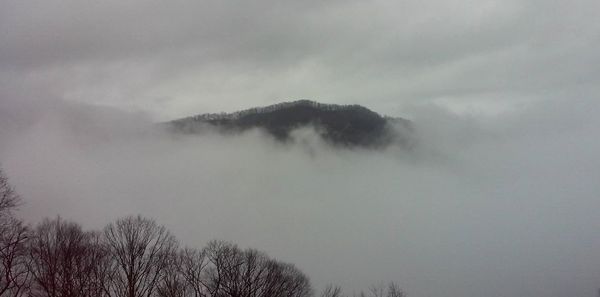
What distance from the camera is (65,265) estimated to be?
152ft

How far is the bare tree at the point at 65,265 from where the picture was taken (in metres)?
45.0

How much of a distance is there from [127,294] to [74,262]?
613 cm

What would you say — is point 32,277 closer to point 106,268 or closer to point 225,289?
point 106,268

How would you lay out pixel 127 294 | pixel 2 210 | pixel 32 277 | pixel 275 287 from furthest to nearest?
pixel 275 287 < pixel 127 294 < pixel 32 277 < pixel 2 210

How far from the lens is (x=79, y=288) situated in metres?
46.0

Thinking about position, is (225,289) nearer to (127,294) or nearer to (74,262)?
(127,294)

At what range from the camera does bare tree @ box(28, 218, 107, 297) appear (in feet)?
148

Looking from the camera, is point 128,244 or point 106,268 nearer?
point 106,268

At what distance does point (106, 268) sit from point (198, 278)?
34.0 feet

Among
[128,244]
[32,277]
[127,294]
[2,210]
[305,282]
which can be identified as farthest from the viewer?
[305,282]

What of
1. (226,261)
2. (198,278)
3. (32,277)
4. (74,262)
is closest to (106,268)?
(74,262)

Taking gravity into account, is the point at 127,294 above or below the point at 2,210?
below

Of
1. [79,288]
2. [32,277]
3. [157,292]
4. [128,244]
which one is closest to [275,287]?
[157,292]

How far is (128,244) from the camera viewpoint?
54.0m
